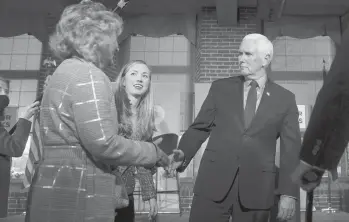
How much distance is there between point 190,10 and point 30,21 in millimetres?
3096

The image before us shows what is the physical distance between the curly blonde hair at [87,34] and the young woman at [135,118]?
0.81 meters

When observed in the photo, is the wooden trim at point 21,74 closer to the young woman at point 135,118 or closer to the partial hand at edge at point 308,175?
the young woman at point 135,118

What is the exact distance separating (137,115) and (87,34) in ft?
3.14

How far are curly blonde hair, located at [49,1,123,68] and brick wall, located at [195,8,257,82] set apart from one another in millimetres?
5267

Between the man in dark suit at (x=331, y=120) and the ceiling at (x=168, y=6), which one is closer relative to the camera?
the man in dark suit at (x=331, y=120)

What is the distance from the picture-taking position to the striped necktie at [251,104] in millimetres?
2057

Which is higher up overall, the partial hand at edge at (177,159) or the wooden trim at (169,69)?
the wooden trim at (169,69)

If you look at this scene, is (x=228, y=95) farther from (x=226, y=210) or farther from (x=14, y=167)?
(x=14, y=167)

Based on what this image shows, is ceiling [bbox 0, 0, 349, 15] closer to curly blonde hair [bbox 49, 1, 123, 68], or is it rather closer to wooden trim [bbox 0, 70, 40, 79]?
wooden trim [bbox 0, 70, 40, 79]

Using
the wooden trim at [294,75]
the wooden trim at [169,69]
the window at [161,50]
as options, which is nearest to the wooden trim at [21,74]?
the window at [161,50]

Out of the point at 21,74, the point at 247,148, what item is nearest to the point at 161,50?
the point at 21,74

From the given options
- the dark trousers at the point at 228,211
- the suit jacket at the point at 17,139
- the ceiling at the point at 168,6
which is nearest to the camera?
the dark trousers at the point at 228,211

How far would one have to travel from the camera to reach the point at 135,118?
7.08ft

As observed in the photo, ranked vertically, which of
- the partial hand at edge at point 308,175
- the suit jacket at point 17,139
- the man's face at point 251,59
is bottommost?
the partial hand at edge at point 308,175
